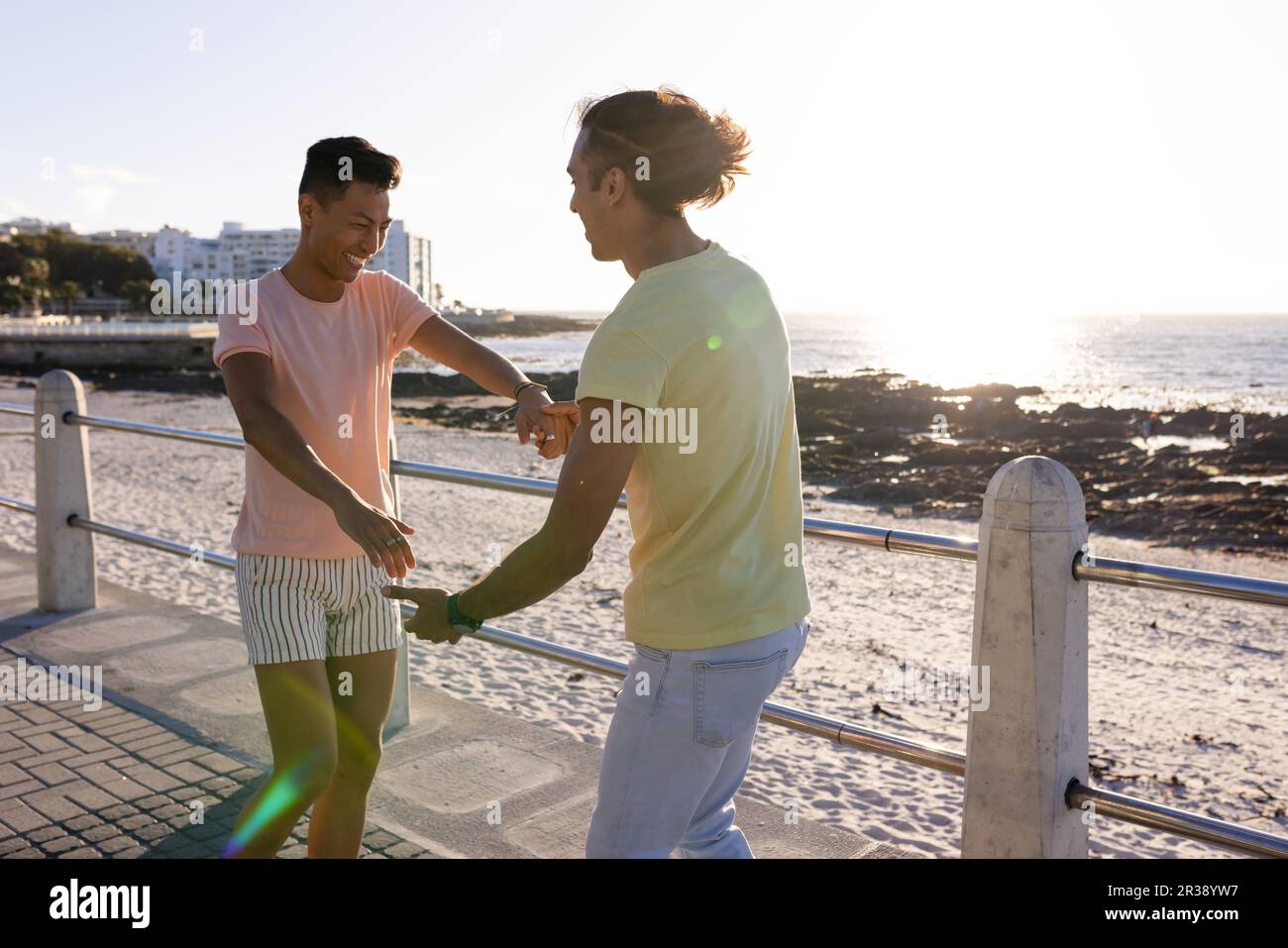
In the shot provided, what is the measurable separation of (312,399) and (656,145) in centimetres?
105

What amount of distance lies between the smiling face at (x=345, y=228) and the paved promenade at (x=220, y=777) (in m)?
1.74

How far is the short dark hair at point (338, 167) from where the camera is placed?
2.37 m

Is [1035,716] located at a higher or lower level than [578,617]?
higher

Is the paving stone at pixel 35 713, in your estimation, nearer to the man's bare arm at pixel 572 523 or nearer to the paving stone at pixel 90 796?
the paving stone at pixel 90 796

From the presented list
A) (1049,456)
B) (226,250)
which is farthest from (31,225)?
(1049,456)

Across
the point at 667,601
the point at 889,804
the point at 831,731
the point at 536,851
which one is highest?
the point at 667,601

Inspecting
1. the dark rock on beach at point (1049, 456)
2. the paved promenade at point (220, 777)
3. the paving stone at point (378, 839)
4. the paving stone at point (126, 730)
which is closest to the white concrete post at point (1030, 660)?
the paved promenade at point (220, 777)

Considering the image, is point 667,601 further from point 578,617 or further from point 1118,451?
point 1118,451

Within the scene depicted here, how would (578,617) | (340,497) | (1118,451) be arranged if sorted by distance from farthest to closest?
1. (1118,451)
2. (578,617)
3. (340,497)

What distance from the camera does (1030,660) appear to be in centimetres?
234

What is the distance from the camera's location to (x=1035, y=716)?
7.70 feet

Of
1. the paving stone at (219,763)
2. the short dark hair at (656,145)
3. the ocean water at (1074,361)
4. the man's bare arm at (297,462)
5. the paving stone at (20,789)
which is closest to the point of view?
the short dark hair at (656,145)
